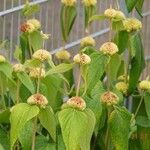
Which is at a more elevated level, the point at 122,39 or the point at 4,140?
the point at 122,39

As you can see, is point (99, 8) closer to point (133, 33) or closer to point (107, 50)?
point (133, 33)

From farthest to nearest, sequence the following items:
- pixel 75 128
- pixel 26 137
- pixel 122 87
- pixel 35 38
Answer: pixel 122 87, pixel 35 38, pixel 26 137, pixel 75 128

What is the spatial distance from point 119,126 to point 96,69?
0.47ft

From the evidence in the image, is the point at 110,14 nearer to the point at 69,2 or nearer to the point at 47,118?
the point at 69,2

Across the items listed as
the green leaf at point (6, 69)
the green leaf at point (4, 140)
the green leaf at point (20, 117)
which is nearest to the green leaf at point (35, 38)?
the green leaf at point (6, 69)

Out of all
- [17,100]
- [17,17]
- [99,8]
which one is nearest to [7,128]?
[17,100]

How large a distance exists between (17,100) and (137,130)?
0.41 m

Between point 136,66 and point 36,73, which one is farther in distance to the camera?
point 136,66

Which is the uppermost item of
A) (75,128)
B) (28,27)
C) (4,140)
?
(28,27)

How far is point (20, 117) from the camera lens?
1.34 meters

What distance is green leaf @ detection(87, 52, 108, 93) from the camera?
1.47 m

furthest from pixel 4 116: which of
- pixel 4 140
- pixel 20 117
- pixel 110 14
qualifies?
pixel 110 14

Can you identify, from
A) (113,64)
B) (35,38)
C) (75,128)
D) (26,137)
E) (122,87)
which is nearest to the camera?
(75,128)

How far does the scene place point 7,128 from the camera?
63.4 inches
